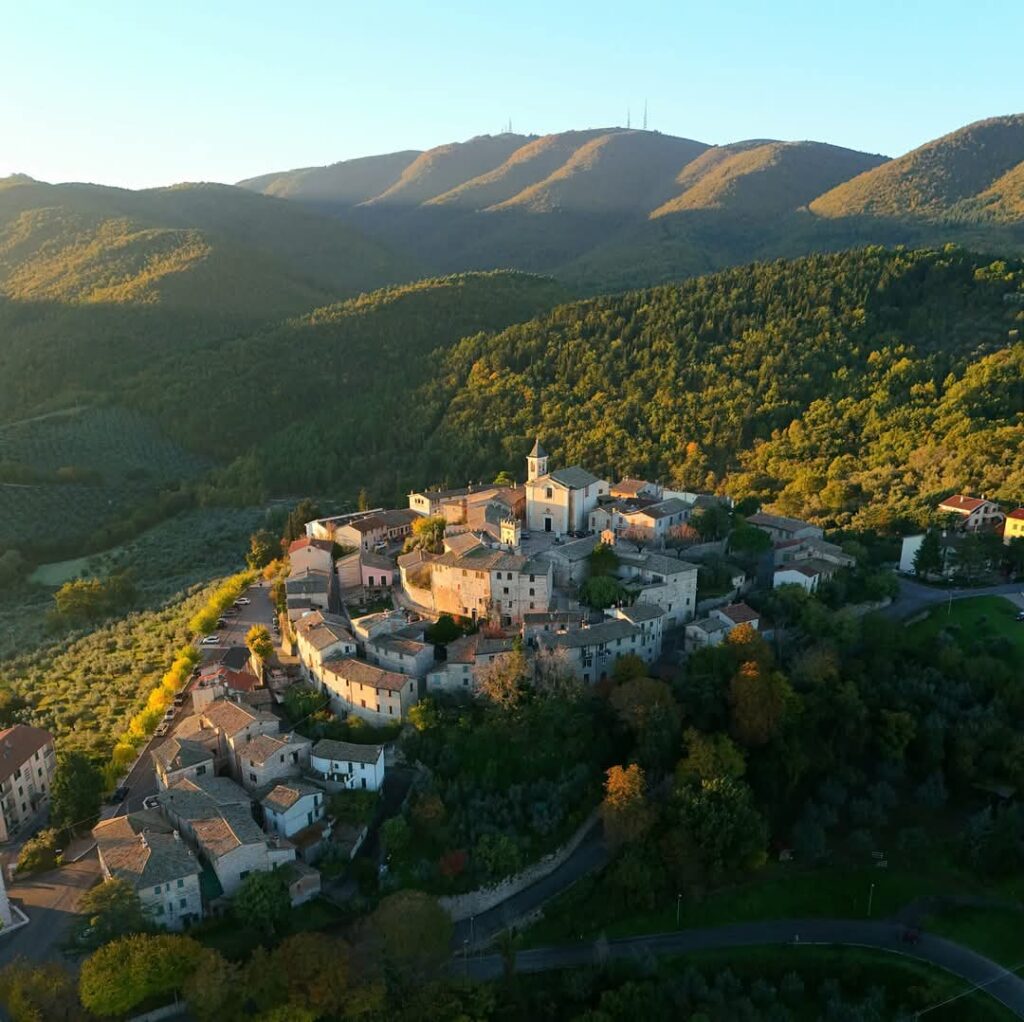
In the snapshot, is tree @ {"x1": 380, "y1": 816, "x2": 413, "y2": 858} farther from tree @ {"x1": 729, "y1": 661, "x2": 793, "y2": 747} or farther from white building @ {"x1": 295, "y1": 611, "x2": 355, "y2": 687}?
tree @ {"x1": 729, "y1": 661, "x2": 793, "y2": 747}

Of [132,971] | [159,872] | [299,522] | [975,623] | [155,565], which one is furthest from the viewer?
[155,565]

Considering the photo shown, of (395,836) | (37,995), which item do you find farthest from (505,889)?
(37,995)

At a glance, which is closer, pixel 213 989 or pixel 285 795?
pixel 213 989

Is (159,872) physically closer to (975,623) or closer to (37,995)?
(37,995)

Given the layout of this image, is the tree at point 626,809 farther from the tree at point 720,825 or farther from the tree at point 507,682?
the tree at point 507,682

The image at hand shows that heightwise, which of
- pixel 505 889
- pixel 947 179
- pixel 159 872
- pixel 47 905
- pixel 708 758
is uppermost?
pixel 947 179
